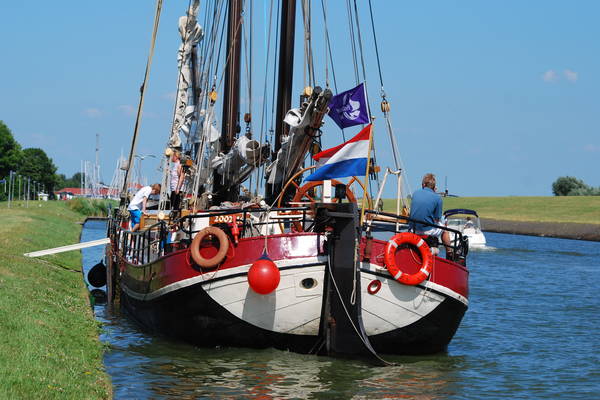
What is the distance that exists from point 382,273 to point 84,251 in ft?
95.3

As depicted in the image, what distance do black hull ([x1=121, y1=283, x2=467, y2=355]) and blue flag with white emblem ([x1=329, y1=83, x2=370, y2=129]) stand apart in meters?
3.79

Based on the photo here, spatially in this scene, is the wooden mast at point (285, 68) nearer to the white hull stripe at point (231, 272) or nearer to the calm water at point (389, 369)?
the white hull stripe at point (231, 272)

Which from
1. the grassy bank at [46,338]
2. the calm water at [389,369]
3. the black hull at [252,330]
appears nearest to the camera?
the grassy bank at [46,338]

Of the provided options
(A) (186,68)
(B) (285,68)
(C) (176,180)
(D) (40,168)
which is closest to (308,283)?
(B) (285,68)

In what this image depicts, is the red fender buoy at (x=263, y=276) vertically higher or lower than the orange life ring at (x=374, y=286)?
higher

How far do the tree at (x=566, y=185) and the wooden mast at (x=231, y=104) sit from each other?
129923mm

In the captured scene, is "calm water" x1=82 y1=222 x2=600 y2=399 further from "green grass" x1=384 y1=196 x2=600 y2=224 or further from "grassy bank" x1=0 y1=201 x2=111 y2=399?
"green grass" x1=384 y1=196 x2=600 y2=224

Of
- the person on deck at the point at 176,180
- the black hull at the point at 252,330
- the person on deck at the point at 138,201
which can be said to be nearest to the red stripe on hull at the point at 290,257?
the black hull at the point at 252,330

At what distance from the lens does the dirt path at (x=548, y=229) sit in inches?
2995

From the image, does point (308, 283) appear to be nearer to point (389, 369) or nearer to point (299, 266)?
point (299, 266)

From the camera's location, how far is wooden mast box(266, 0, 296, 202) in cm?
1828

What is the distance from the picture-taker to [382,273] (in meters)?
13.3

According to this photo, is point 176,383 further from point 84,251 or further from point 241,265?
point 84,251

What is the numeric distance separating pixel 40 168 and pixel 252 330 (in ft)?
420
